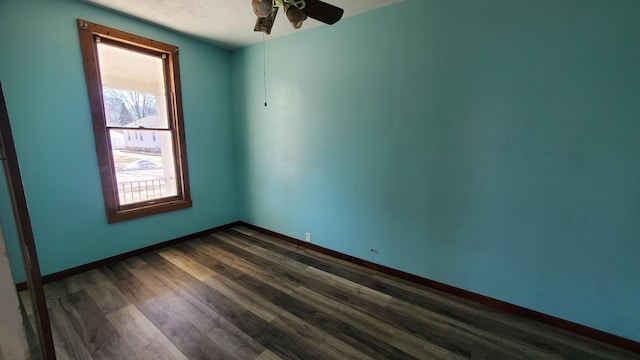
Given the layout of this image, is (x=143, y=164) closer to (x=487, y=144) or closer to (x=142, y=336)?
(x=142, y=336)

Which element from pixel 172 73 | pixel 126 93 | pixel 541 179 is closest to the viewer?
pixel 541 179

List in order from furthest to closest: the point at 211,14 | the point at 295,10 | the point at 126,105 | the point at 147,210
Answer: the point at 147,210 < the point at 126,105 < the point at 211,14 < the point at 295,10

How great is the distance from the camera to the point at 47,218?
7.87ft

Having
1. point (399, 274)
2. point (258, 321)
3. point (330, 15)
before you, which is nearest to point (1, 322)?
point (258, 321)

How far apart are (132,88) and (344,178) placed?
Result: 8.78ft

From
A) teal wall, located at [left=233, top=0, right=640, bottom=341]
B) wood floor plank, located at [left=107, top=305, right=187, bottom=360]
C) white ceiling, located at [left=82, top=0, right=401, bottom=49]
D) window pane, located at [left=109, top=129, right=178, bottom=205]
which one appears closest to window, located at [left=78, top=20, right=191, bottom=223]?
window pane, located at [left=109, top=129, right=178, bottom=205]

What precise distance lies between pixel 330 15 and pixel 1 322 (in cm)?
209

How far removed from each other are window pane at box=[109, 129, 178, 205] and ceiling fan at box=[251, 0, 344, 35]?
2165 millimetres

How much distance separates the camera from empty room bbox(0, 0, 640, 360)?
175 centimetres

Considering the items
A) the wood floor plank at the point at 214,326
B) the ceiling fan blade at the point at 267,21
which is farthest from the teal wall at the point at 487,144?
the wood floor plank at the point at 214,326

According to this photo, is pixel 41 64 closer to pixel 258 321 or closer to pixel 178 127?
pixel 178 127

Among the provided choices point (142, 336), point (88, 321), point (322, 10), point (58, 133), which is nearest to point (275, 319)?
point (142, 336)

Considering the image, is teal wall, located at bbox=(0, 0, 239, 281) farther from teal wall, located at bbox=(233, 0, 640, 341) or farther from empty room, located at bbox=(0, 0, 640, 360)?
teal wall, located at bbox=(233, 0, 640, 341)

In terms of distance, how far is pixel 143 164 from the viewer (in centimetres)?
306
